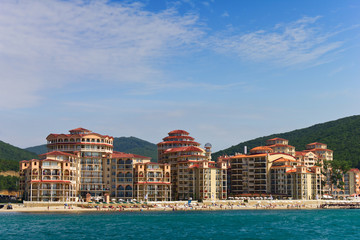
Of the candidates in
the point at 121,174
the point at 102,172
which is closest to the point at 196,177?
the point at 121,174

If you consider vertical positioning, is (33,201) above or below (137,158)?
below

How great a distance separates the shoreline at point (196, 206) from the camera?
15450 cm

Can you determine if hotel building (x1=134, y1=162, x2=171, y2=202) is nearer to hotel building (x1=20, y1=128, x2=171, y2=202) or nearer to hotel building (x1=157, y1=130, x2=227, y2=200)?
hotel building (x1=20, y1=128, x2=171, y2=202)

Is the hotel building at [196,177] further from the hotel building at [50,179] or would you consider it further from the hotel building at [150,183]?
the hotel building at [50,179]

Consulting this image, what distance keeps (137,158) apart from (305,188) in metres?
66.9

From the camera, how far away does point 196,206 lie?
565 feet

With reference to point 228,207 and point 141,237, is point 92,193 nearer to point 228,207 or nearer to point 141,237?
point 228,207

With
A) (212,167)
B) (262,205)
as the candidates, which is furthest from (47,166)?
(262,205)

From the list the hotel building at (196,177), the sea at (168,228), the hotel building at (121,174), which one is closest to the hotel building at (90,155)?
the hotel building at (121,174)

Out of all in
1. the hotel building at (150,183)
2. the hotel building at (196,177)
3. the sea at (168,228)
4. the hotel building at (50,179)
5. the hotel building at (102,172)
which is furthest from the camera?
the hotel building at (196,177)

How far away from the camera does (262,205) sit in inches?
7141

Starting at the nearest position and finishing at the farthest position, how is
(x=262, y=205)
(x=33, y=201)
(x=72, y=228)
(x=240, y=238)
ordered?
(x=240, y=238) → (x=72, y=228) → (x=33, y=201) → (x=262, y=205)

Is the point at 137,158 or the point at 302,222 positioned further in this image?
the point at 137,158

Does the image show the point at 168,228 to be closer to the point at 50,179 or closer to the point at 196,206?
the point at 196,206
